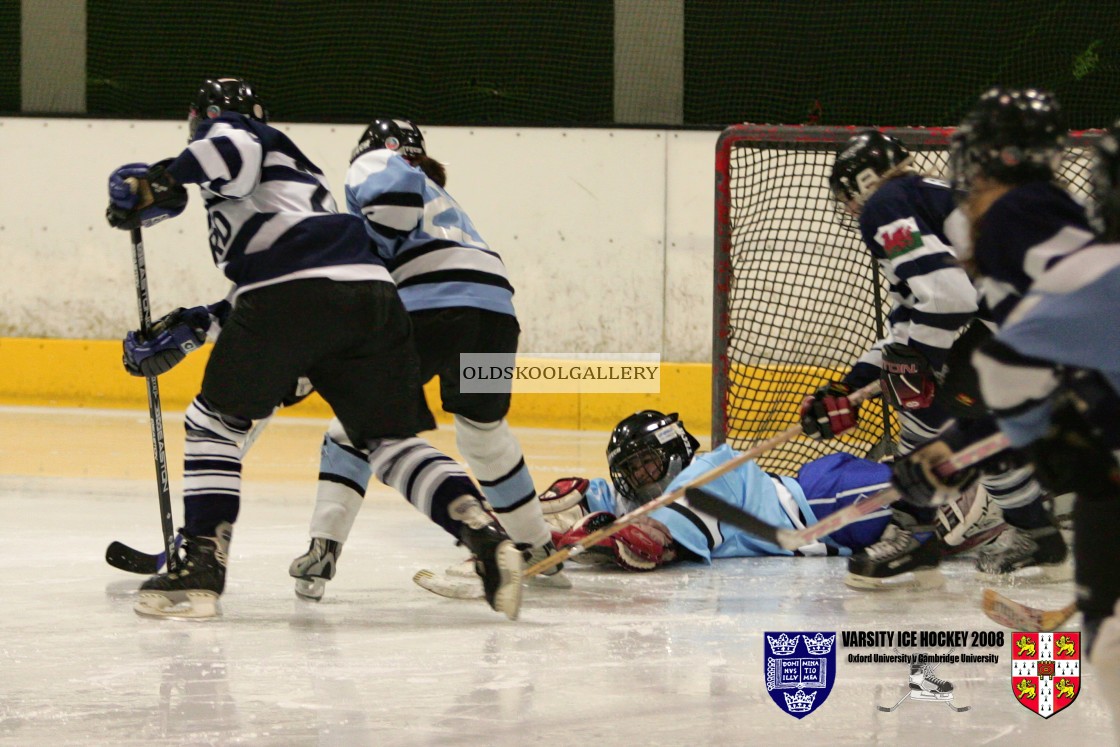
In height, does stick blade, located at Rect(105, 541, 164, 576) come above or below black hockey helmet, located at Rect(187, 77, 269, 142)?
below

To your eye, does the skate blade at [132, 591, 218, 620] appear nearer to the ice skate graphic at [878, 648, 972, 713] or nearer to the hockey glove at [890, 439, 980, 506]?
the ice skate graphic at [878, 648, 972, 713]

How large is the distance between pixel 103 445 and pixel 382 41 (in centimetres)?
292

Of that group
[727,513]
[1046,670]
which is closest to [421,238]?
[727,513]

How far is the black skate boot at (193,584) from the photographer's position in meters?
2.83

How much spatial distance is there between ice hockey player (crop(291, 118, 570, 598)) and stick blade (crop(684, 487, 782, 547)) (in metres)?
0.48

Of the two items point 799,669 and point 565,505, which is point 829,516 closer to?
point 799,669

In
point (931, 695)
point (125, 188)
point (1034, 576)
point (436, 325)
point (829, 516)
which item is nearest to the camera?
point (931, 695)

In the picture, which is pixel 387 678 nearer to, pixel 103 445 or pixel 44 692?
pixel 44 692

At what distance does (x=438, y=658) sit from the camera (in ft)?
8.45

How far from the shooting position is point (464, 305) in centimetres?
317

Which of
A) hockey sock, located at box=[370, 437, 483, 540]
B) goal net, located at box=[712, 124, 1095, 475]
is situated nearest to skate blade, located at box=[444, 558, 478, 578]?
hockey sock, located at box=[370, 437, 483, 540]

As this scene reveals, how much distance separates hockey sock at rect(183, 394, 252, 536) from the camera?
2844 mm

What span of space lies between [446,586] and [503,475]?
295mm

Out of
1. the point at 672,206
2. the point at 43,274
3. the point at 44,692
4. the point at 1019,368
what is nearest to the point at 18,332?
the point at 43,274
